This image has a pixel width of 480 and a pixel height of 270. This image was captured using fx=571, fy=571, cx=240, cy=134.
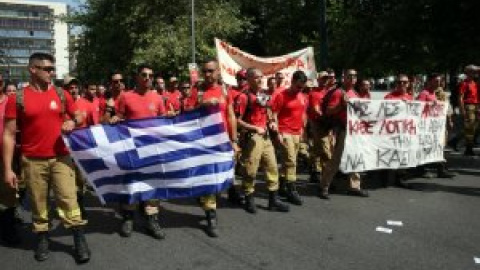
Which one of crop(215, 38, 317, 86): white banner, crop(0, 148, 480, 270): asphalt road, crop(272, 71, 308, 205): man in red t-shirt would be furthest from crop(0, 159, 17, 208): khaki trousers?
crop(215, 38, 317, 86): white banner

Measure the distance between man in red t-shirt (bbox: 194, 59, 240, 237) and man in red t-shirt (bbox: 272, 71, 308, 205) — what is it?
98 cm

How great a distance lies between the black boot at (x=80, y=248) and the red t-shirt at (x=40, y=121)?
81cm

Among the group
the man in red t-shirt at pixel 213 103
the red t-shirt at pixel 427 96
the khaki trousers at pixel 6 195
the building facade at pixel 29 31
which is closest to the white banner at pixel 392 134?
the red t-shirt at pixel 427 96

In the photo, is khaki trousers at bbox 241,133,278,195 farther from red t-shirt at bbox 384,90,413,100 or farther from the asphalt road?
red t-shirt at bbox 384,90,413,100

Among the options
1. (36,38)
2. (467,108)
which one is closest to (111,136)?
(467,108)

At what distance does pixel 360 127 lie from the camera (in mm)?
8617

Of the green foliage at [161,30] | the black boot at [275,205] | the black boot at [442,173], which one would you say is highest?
the green foliage at [161,30]

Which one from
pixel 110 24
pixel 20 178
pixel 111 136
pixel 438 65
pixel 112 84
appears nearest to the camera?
pixel 111 136

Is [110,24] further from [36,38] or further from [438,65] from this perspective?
[36,38]

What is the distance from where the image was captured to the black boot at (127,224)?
647cm

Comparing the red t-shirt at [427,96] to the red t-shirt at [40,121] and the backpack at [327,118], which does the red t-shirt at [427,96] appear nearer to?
the backpack at [327,118]

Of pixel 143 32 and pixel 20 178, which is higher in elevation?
A: pixel 143 32

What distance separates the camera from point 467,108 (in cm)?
1145

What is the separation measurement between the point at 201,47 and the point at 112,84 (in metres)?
16.4
